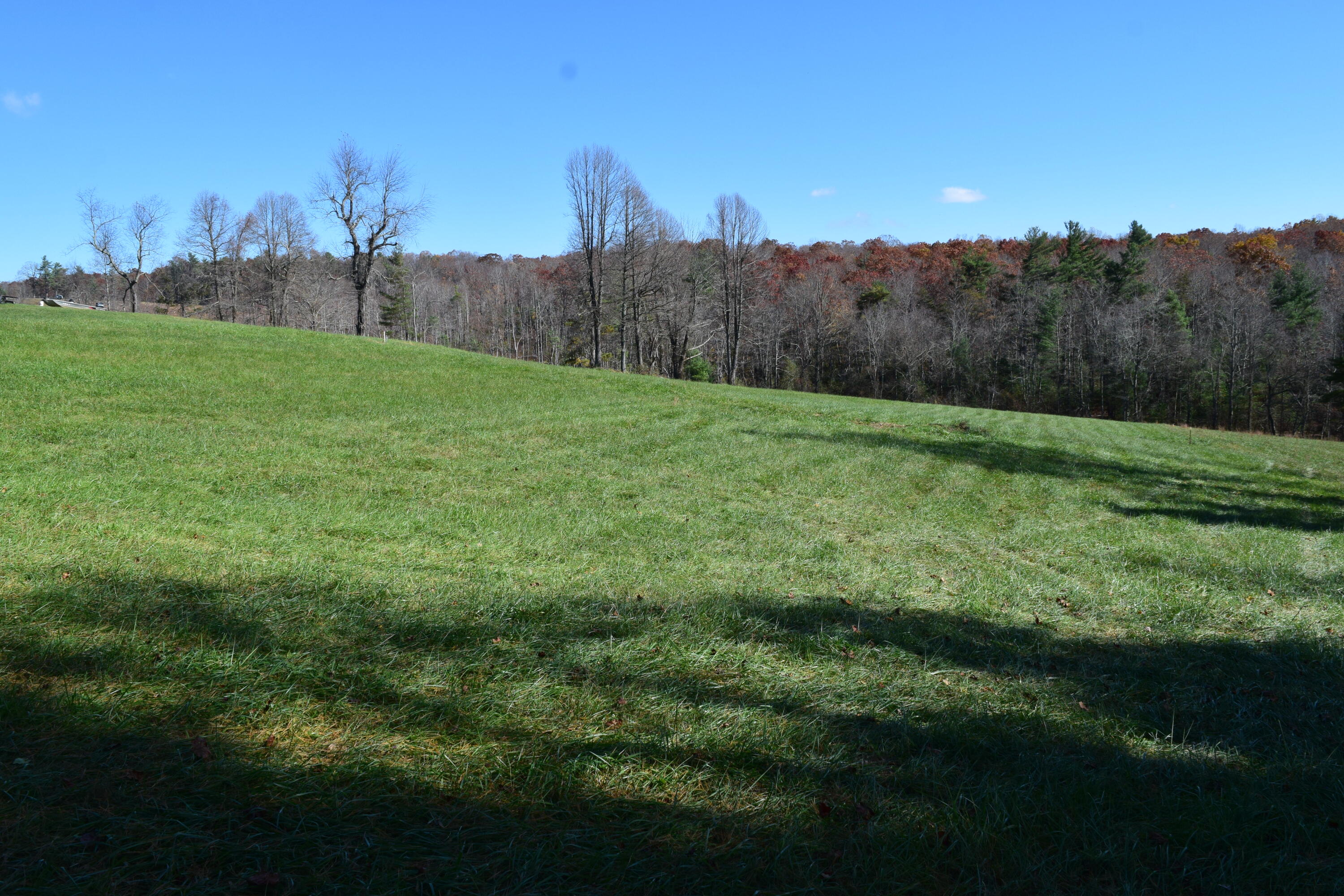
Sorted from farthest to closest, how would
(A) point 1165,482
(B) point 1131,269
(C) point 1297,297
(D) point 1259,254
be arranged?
(D) point 1259,254 → (B) point 1131,269 → (C) point 1297,297 → (A) point 1165,482

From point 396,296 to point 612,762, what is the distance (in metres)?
83.9

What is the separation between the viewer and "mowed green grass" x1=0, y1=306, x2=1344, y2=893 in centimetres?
232

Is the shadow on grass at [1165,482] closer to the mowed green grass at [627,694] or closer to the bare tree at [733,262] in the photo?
the mowed green grass at [627,694]

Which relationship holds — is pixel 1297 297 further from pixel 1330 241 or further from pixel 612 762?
pixel 612 762

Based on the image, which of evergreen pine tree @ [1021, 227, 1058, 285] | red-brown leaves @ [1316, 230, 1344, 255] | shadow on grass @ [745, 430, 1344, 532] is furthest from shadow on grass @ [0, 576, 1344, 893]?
red-brown leaves @ [1316, 230, 1344, 255]

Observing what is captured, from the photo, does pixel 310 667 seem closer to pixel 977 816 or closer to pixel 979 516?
pixel 977 816

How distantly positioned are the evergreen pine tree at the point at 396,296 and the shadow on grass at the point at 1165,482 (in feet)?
231

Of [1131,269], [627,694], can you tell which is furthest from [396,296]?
[627,694]

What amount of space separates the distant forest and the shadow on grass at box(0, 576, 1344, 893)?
41.9 m

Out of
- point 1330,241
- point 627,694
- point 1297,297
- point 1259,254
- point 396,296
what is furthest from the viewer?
point 396,296

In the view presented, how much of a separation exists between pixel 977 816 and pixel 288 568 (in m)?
4.87

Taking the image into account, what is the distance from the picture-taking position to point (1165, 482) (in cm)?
1459

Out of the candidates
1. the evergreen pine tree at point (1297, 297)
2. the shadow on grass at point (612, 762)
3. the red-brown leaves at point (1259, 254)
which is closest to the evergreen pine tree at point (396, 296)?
the evergreen pine tree at point (1297, 297)

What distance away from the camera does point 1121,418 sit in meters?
60.2
